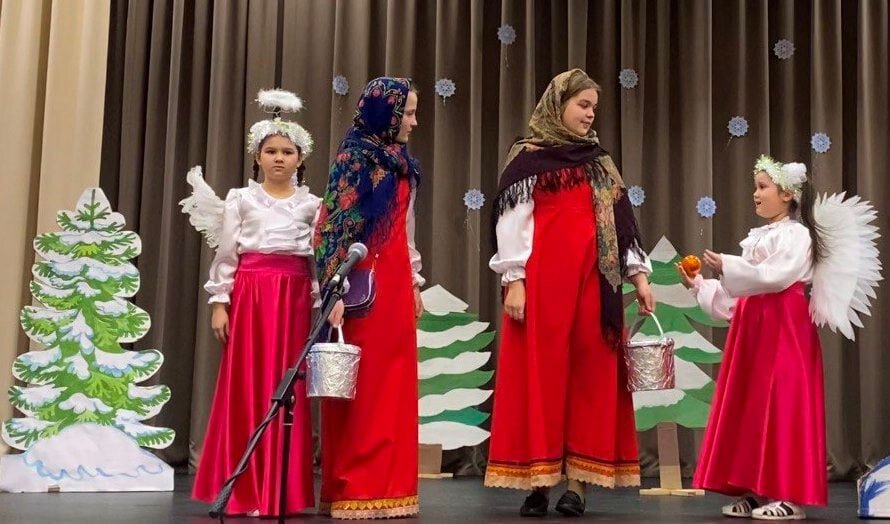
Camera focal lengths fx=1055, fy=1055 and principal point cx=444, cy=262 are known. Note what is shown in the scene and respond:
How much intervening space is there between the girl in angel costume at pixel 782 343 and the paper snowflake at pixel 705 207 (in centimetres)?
240

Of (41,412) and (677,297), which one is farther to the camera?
(677,297)

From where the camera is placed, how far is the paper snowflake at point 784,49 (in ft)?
21.8

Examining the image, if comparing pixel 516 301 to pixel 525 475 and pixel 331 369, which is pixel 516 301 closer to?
pixel 525 475

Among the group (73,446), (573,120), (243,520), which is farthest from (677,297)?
(73,446)

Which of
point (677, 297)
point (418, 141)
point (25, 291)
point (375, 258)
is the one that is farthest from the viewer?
point (418, 141)

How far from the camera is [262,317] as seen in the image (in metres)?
3.84

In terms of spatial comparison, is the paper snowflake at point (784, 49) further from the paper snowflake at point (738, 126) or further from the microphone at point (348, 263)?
the microphone at point (348, 263)

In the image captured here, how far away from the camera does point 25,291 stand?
20.7 feet

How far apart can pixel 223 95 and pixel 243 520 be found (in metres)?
3.56

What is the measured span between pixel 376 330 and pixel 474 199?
3.13 metres

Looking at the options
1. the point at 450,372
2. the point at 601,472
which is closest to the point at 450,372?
the point at 450,372

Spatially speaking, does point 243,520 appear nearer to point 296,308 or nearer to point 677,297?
point 296,308

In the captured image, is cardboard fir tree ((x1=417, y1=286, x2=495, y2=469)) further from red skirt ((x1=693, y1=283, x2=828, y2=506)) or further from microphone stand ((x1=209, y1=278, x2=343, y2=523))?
microphone stand ((x1=209, y1=278, x2=343, y2=523))

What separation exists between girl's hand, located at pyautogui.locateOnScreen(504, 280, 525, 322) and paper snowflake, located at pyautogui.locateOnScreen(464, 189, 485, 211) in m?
2.85
